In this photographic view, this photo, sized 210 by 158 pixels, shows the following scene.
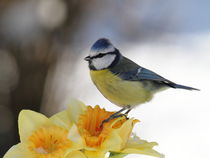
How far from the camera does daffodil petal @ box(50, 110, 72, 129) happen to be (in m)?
0.61

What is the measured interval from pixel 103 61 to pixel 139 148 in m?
0.34

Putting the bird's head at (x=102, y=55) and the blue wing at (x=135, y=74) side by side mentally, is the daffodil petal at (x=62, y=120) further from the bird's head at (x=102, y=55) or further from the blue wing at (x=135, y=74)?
the blue wing at (x=135, y=74)

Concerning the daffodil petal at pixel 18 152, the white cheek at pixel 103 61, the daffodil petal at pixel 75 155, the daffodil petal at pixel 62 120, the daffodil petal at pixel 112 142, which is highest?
the white cheek at pixel 103 61

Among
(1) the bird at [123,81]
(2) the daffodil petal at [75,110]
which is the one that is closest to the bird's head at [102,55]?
(1) the bird at [123,81]

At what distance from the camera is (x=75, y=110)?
2.11 feet

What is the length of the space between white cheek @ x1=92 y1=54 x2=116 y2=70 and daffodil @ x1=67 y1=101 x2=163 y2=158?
0.27 m

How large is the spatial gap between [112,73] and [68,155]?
17.1 inches

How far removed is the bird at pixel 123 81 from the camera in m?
0.93

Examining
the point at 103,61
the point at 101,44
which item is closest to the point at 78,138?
the point at 101,44

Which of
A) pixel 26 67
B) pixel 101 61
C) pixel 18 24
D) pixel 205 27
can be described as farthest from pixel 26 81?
pixel 101 61

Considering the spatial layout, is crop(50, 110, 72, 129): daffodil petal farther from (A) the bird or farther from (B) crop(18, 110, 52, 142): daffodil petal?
(A) the bird

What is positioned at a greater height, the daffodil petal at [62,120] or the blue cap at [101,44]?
the blue cap at [101,44]

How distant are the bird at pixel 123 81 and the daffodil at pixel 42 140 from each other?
272 millimetres

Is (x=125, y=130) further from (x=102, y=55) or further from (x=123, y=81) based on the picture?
(x=123, y=81)
